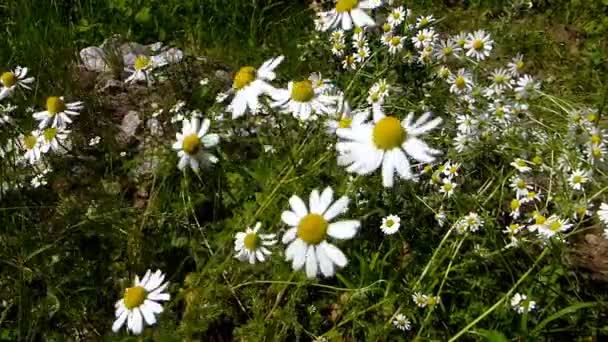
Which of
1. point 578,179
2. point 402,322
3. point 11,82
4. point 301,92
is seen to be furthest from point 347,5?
point 11,82

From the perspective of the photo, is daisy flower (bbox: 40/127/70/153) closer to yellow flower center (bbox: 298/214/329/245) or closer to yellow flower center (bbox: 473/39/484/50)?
yellow flower center (bbox: 298/214/329/245)

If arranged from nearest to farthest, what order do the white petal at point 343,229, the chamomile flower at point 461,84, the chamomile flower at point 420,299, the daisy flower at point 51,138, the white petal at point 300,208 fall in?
1. the white petal at point 343,229
2. the white petal at point 300,208
3. the chamomile flower at point 420,299
4. the chamomile flower at point 461,84
5. the daisy flower at point 51,138

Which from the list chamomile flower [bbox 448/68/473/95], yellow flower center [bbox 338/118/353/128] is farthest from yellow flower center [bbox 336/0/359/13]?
chamomile flower [bbox 448/68/473/95]

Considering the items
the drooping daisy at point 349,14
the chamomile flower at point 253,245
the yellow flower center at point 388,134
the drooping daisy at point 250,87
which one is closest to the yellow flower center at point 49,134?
the drooping daisy at point 250,87

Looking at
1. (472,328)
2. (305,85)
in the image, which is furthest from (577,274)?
(305,85)

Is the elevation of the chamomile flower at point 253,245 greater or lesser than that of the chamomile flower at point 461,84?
lesser

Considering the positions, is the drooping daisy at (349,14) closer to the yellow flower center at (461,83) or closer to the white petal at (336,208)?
the yellow flower center at (461,83)

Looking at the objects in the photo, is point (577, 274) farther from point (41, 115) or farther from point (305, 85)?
point (41, 115)
